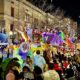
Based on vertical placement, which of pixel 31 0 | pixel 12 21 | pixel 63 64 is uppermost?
pixel 31 0

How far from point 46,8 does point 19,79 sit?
6499 cm

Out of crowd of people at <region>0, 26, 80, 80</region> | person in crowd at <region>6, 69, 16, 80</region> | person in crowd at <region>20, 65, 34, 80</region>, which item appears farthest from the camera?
person in crowd at <region>20, 65, 34, 80</region>

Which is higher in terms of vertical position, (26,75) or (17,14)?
(17,14)

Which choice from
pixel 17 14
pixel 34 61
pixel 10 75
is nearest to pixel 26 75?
pixel 10 75

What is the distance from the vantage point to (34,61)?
10547 mm

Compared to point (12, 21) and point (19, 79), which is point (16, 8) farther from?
point (19, 79)

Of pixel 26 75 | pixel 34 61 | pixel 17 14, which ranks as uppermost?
pixel 17 14

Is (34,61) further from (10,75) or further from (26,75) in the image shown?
(10,75)

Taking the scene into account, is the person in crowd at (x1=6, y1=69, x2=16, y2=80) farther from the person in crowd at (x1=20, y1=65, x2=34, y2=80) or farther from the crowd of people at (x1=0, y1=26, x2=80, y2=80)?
the person in crowd at (x1=20, y1=65, x2=34, y2=80)

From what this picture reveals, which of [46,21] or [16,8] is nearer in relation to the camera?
[16,8]

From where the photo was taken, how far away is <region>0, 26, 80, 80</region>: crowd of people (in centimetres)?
728

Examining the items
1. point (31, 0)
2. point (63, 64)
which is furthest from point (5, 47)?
point (31, 0)

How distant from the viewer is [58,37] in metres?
18.4

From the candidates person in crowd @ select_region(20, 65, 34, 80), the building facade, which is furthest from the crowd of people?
the building facade
